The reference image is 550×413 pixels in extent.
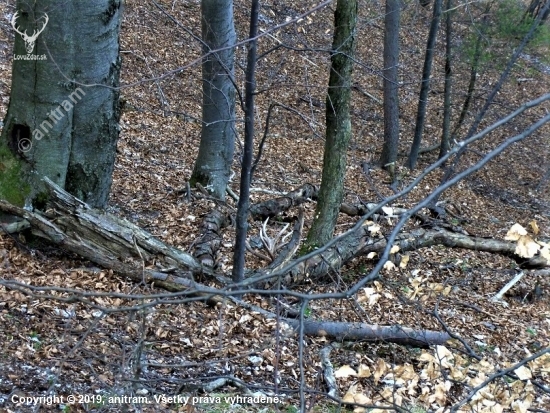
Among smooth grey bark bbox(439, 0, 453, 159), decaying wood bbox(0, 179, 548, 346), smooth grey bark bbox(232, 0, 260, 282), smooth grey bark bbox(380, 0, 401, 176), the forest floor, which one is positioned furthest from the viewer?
smooth grey bark bbox(439, 0, 453, 159)

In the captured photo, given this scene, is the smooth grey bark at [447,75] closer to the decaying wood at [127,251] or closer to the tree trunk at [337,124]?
the tree trunk at [337,124]

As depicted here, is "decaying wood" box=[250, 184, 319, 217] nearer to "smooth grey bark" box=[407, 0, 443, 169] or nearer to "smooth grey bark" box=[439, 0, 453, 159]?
"smooth grey bark" box=[407, 0, 443, 169]

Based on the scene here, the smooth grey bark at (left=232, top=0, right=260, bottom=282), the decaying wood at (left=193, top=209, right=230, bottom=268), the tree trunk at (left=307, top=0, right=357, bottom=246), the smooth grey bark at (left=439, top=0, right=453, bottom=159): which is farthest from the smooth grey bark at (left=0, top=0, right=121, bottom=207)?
the smooth grey bark at (left=439, top=0, right=453, bottom=159)

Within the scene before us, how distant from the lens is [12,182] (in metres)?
5.25

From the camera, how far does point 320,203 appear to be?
6797 mm

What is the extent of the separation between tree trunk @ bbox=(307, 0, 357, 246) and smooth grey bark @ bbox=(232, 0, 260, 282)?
1.10 metres

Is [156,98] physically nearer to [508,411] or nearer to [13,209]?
[13,209]

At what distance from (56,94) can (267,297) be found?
2.59 metres

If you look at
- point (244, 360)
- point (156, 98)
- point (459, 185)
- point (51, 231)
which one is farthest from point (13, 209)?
point (459, 185)

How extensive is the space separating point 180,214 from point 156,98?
17.5 ft

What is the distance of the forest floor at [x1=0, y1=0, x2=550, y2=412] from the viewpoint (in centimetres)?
333

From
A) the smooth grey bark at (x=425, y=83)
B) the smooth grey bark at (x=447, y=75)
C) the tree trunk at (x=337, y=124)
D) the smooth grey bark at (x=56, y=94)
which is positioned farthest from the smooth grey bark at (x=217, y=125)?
the smooth grey bark at (x=447, y=75)

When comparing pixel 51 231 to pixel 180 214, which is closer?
pixel 51 231

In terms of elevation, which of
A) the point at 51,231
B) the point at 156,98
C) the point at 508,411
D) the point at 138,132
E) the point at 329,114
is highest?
the point at 156,98
